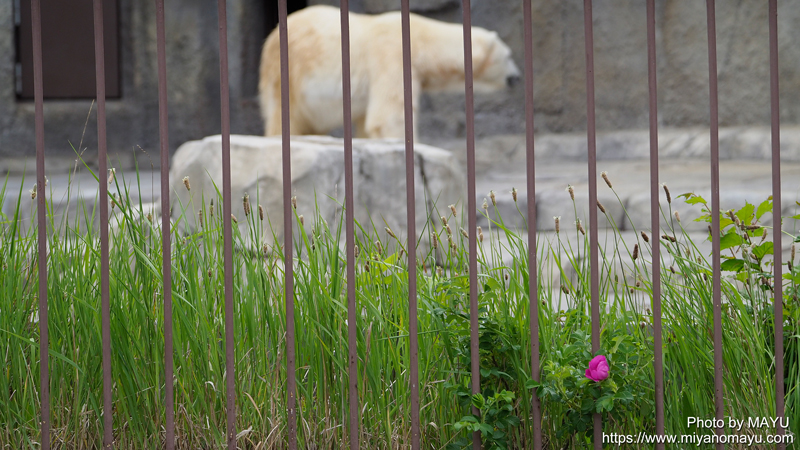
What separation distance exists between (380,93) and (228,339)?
2725mm

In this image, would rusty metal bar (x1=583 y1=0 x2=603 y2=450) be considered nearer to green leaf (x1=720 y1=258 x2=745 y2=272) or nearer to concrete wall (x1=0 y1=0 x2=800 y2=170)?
green leaf (x1=720 y1=258 x2=745 y2=272)

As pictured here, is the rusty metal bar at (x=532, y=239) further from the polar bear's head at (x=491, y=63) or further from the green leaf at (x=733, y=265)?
the polar bear's head at (x=491, y=63)

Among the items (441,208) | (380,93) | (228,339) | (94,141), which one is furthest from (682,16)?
(228,339)

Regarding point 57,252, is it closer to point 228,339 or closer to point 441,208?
point 228,339

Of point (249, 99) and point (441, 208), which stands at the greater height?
point (249, 99)

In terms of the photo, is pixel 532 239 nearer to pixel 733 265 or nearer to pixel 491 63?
pixel 733 265

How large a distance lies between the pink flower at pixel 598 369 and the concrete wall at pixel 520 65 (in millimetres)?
5497

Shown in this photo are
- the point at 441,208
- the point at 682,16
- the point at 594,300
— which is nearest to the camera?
the point at 594,300

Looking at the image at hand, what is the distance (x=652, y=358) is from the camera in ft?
4.81

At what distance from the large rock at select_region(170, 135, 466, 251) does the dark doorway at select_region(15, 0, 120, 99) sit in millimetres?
4156

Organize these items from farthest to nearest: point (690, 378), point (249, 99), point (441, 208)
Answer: point (249, 99) < point (441, 208) < point (690, 378)

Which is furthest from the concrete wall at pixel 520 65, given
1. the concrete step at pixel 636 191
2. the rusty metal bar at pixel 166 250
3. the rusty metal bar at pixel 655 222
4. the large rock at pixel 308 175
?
the rusty metal bar at pixel 166 250

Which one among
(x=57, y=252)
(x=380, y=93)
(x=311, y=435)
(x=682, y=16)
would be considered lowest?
(x=311, y=435)

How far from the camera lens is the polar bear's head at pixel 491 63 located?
4133mm
